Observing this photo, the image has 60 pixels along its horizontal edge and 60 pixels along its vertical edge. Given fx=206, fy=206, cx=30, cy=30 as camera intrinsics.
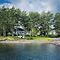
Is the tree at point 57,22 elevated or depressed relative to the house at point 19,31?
elevated

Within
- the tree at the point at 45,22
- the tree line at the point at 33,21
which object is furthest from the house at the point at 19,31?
the tree at the point at 45,22

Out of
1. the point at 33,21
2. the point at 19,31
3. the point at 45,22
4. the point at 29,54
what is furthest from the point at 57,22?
the point at 29,54

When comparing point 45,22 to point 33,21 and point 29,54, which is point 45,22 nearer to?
point 33,21

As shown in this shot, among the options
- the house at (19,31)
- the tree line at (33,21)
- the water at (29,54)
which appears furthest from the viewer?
the house at (19,31)

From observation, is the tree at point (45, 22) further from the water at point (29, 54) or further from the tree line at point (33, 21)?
Answer: the water at point (29, 54)

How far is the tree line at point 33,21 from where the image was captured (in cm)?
8088

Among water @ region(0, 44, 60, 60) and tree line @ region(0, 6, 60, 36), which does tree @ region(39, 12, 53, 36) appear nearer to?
tree line @ region(0, 6, 60, 36)

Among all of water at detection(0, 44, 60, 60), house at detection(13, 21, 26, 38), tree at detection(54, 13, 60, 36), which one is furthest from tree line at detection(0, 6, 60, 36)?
water at detection(0, 44, 60, 60)

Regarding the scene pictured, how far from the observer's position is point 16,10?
84562 mm

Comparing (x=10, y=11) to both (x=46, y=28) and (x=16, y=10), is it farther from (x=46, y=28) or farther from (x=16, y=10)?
(x=46, y=28)

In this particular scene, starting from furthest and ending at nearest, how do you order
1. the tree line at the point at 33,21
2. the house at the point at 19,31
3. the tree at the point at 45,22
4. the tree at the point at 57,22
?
the house at the point at 19,31
the tree at the point at 57,22
the tree at the point at 45,22
the tree line at the point at 33,21

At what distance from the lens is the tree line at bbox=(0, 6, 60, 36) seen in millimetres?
80875

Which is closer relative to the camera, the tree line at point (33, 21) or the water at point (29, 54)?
the water at point (29, 54)

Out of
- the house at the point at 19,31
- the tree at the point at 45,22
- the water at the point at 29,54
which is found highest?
the tree at the point at 45,22
